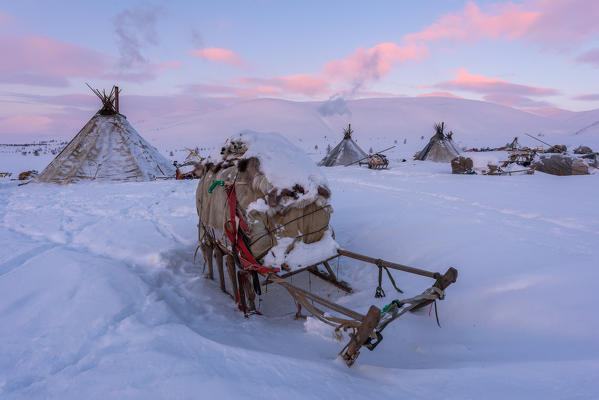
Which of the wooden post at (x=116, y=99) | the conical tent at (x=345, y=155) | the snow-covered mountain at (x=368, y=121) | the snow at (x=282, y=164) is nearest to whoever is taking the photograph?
the snow at (x=282, y=164)

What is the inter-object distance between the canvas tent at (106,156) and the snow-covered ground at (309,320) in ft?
25.4

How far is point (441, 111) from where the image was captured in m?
73.4

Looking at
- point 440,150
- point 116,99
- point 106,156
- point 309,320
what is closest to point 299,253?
point 309,320

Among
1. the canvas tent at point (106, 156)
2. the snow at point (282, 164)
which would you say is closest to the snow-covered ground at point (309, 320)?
the snow at point (282, 164)

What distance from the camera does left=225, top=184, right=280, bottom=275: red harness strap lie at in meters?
3.55

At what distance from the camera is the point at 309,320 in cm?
330

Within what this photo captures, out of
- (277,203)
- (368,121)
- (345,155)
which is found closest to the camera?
(277,203)

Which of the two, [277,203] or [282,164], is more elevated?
[282,164]

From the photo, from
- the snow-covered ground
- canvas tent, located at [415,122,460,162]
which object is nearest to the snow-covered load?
the snow-covered ground

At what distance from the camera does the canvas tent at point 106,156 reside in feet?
43.7

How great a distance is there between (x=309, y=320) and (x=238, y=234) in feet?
4.06

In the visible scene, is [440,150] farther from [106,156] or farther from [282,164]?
[282,164]

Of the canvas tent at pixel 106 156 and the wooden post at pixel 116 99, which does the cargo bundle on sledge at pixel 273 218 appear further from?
the wooden post at pixel 116 99

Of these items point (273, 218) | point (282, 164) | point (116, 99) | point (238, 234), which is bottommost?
point (238, 234)
